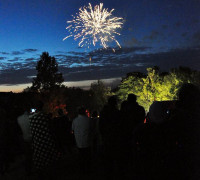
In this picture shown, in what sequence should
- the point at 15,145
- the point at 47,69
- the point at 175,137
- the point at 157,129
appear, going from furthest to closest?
the point at 47,69 < the point at 15,145 < the point at 157,129 < the point at 175,137

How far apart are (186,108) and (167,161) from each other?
624mm

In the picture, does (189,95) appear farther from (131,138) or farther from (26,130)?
(26,130)

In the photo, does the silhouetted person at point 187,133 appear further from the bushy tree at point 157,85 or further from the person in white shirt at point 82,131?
the bushy tree at point 157,85

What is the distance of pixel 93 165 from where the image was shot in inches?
383

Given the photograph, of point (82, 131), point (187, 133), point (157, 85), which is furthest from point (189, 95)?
point (157, 85)

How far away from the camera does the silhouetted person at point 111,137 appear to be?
5926 millimetres

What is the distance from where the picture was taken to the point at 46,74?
235 ft

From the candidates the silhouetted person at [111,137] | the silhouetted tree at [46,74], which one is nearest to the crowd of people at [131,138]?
the silhouetted person at [111,137]

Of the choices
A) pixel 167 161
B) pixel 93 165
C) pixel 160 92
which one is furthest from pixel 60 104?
pixel 167 161

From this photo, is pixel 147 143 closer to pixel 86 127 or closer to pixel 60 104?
pixel 86 127

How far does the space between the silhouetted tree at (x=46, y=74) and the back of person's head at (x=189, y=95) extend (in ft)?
225

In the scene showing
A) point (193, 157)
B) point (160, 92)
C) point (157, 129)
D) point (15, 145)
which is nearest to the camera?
point (193, 157)

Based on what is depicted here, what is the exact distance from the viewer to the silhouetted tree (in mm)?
71188

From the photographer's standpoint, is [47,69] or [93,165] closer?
[93,165]
